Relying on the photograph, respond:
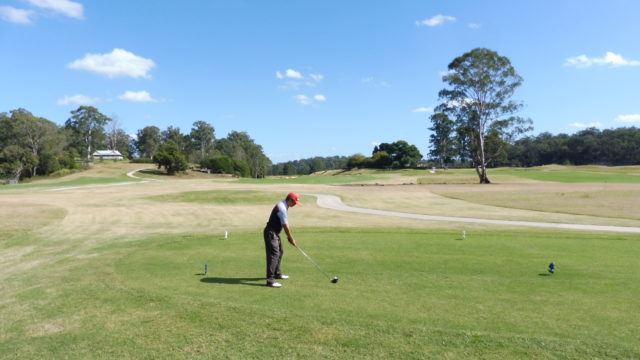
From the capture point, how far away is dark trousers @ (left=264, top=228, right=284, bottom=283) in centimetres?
1007

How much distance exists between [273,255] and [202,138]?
161008 mm

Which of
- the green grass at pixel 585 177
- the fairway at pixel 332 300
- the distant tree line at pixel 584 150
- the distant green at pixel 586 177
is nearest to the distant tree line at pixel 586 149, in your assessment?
the distant tree line at pixel 584 150

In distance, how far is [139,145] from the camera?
17388 centimetres

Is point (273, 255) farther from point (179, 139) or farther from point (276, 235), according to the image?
point (179, 139)

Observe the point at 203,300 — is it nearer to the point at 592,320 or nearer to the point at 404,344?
the point at 404,344

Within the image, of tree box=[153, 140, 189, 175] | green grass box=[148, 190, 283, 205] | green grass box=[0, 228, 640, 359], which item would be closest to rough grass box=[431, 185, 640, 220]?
green grass box=[0, 228, 640, 359]

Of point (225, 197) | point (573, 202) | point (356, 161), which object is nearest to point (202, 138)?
point (356, 161)

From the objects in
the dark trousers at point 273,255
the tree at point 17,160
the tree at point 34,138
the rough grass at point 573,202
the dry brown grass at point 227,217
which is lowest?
the dry brown grass at point 227,217

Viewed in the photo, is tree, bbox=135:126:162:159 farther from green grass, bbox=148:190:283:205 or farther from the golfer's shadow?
the golfer's shadow

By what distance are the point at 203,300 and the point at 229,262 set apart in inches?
160

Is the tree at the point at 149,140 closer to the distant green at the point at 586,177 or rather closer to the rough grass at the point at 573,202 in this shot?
the distant green at the point at 586,177

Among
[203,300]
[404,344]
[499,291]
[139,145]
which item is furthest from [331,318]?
[139,145]

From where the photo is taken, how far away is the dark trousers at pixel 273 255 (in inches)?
396

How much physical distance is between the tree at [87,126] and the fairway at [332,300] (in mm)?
142746
